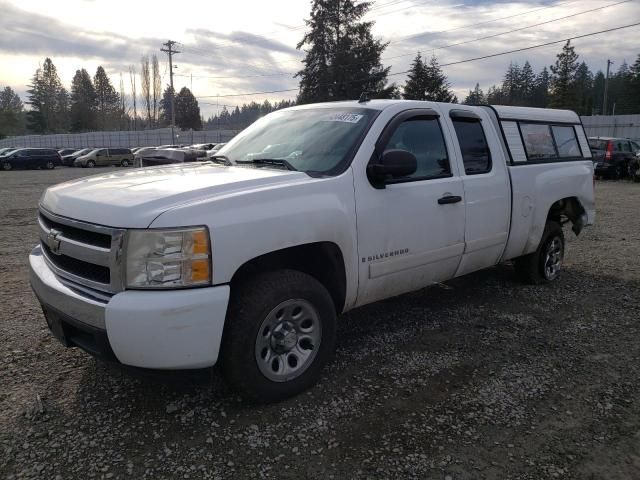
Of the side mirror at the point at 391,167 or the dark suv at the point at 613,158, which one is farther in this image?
the dark suv at the point at 613,158

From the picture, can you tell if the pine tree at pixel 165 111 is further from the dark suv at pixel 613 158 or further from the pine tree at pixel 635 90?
the dark suv at pixel 613 158

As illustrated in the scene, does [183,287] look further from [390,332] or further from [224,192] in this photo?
[390,332]

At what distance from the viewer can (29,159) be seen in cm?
3528

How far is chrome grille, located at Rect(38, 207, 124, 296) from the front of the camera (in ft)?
8.83

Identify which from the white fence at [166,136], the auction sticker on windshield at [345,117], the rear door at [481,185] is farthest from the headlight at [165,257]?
the white fence at [166,136]

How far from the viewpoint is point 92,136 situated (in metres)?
69.6

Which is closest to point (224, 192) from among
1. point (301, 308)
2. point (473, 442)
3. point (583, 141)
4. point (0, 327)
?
point (301, 308)

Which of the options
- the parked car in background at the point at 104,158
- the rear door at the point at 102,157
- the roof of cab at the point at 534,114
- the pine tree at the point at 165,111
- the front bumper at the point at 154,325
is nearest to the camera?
the front bumper at the point at 154,325

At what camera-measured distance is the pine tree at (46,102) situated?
3939 inches

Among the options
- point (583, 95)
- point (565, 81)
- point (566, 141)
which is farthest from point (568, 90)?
point (566, 141)

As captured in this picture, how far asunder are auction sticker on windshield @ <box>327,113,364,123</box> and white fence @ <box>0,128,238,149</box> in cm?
5164

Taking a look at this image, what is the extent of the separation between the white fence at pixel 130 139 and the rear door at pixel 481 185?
168 ft

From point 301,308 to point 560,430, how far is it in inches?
66.4

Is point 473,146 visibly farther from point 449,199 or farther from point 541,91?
point 541,91
